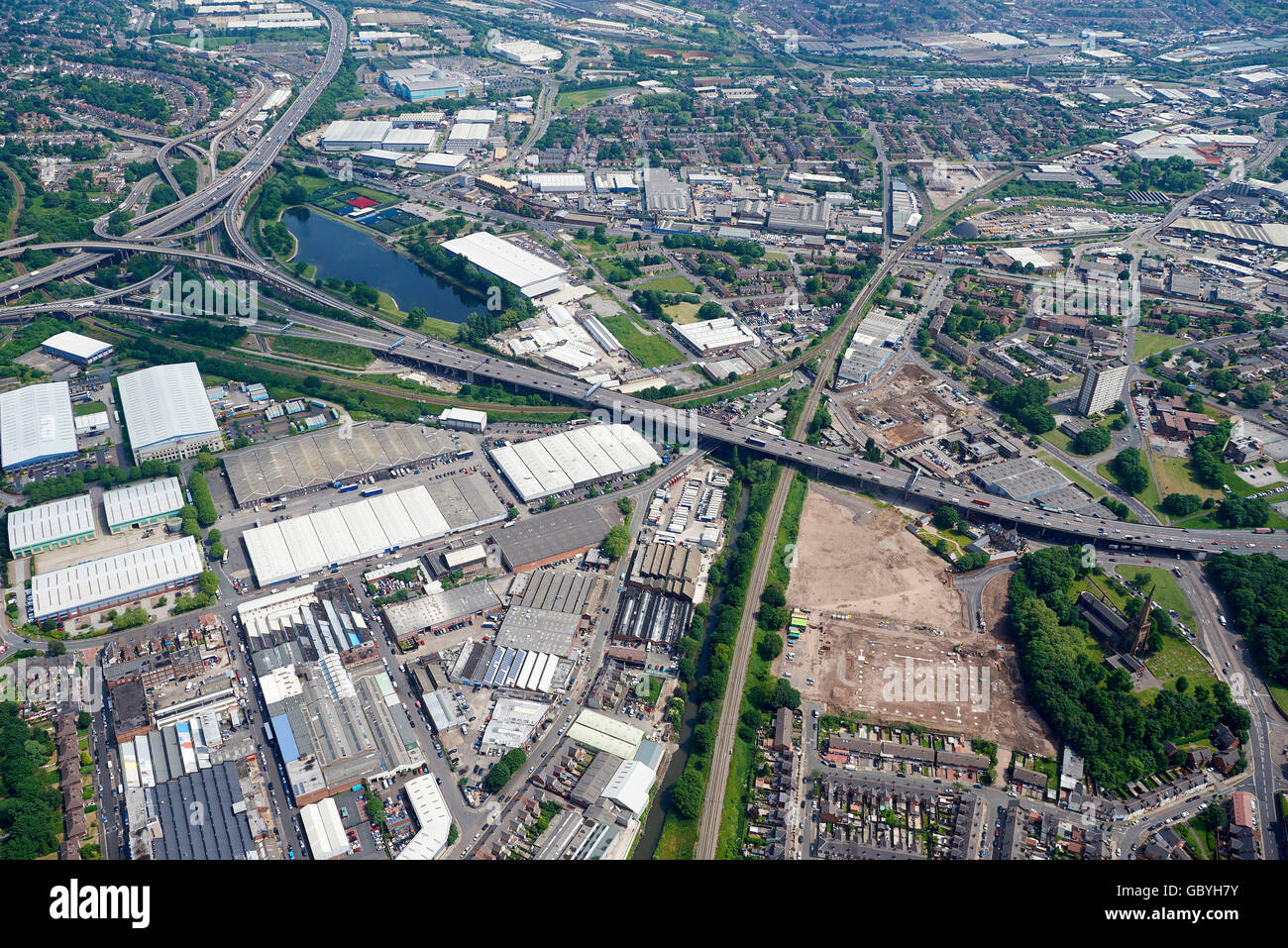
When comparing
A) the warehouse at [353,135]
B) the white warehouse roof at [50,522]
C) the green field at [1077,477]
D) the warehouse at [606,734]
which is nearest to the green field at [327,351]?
the white warehouse roof at [50,522]

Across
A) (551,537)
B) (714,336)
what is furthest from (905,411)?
(551,537)

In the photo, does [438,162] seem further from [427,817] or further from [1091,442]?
[427,817]

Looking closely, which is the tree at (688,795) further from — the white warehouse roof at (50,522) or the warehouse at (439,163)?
the warehouse at (439,163)

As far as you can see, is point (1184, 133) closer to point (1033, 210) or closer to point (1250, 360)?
point (1033, 210)

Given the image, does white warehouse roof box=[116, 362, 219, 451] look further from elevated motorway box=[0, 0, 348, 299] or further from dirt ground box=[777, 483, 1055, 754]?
dirt ground box=[777, 483, 1055, 754]

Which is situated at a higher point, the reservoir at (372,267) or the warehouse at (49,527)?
the reservoir at (372,267)

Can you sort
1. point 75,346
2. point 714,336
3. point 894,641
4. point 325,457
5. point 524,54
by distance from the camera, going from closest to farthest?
point 894,641, point 325,457, point 75,346, point 714,336, point 524,54
